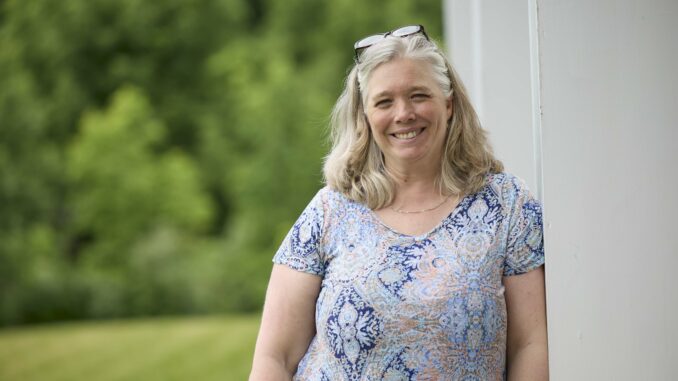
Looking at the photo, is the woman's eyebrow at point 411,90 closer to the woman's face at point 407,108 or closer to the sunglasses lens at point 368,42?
the woman's face at point 407,108

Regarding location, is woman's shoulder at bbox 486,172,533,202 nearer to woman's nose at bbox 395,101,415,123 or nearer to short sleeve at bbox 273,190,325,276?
woman's nose at bbox 395,101,415,123

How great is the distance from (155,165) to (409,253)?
16.3 meters

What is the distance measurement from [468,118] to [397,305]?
560 millimetres

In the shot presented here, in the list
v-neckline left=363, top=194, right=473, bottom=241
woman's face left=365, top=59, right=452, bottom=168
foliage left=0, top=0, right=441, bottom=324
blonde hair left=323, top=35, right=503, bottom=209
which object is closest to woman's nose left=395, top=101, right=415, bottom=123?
woman's face left=365, top=59, right=452, bottom=168

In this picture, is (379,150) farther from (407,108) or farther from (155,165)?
(155,165)

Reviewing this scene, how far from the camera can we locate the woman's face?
91.8 inches

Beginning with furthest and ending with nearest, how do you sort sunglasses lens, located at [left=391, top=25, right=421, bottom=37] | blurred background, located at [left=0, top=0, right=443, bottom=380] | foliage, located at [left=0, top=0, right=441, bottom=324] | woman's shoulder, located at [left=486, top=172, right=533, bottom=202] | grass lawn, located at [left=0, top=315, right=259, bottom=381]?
foliage, located at [left=0, top=0, right=441, bottom=324]
blurred background, located at [left=0, top=0, right=443, bottom=380]
grass lawn, located at [left=0, top=315, right=259, bottom=381]
sunglasses lens, located at [left=391, top=25, right=421, bottom=37]
woman's shoulder, located at [left=486, top=172, right=533, bottom=202]

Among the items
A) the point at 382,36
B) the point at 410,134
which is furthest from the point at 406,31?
the point at 410,134

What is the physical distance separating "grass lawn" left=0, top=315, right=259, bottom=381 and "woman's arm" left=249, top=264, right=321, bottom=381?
9.59 metres

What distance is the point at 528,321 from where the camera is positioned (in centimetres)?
224

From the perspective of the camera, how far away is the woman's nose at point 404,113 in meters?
2.32

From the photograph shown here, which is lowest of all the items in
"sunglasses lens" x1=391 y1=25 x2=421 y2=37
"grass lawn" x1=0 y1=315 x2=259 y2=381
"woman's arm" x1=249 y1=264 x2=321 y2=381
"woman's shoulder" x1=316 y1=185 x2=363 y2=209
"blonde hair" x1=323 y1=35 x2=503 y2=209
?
"grass lawn" x1=0 y1=315 x2=259 y2=381

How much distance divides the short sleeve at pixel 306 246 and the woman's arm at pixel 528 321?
1.54 feet

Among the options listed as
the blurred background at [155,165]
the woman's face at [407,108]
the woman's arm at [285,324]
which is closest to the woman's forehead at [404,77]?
the woman's face at [407,108]
